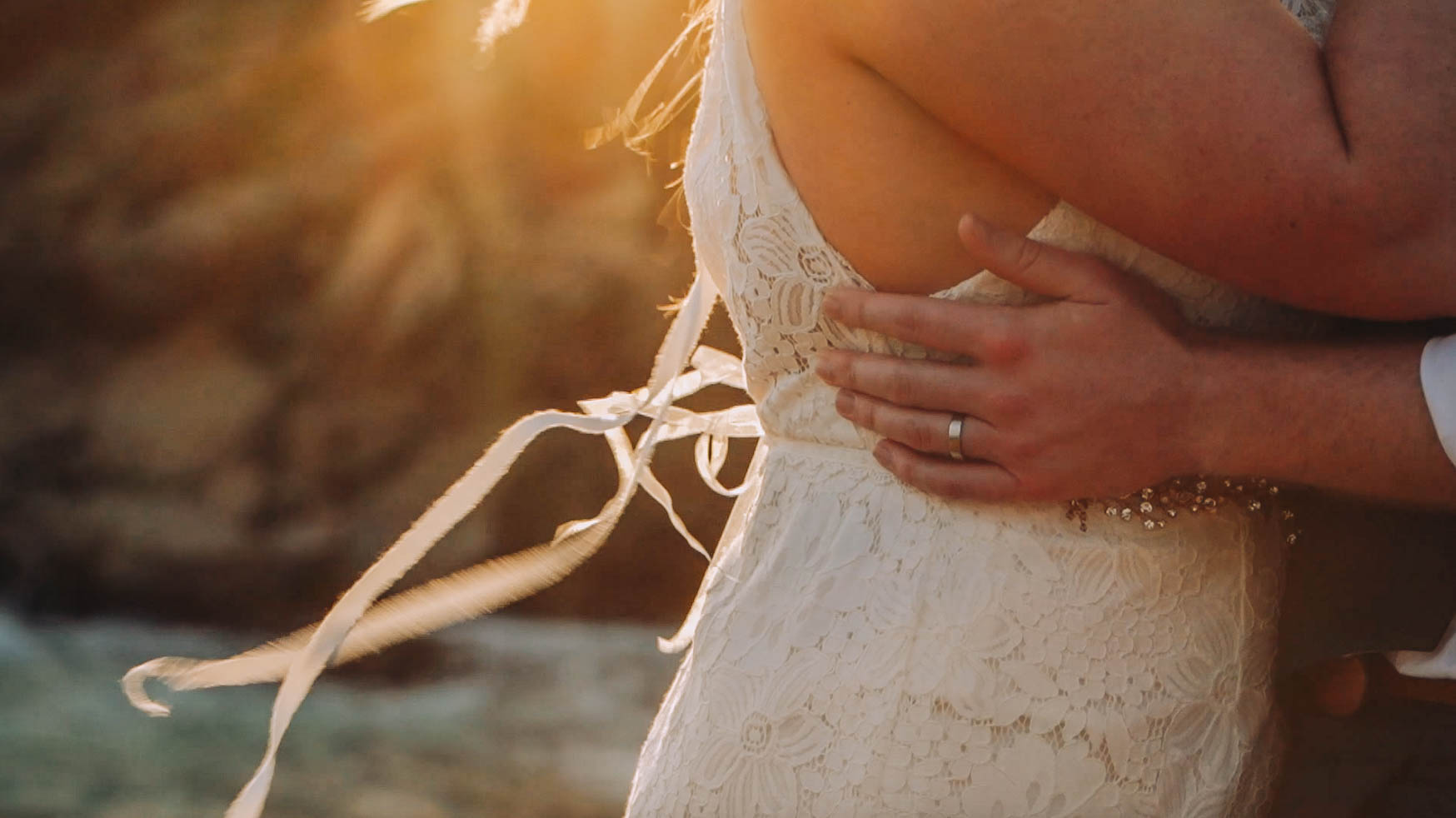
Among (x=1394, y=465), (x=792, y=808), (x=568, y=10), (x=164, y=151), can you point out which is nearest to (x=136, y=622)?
(x=164, y=151)

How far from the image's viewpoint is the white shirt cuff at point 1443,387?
789 millimetres

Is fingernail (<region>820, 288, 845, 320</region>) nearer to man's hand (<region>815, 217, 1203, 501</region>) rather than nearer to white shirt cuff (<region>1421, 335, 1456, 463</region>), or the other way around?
man's hand (<region>815, 217, 1203, 501</region>)

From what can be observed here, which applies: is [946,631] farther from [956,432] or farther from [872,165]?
[872,165]

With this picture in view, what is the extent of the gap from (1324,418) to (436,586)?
2.25 feet

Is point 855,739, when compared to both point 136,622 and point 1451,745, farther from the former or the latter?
point 136,622

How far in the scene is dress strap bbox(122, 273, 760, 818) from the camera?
3.41ft

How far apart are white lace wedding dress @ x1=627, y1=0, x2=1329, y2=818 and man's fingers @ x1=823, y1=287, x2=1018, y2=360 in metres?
0.03

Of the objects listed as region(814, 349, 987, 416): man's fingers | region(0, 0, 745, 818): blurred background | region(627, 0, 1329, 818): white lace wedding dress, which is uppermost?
region(0, 0, 745, 818): blurred background

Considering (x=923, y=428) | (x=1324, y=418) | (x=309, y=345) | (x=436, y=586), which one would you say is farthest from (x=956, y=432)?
(x=309, y=345)

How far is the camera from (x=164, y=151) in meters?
4.86

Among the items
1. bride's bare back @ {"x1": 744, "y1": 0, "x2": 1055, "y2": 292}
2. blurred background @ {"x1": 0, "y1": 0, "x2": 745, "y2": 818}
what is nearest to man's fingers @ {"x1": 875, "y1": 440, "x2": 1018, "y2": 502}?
bride's bare back @ {"x1": 744, "y1": 0, "x2": 1055, "y2": 292}

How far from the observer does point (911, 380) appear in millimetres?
918

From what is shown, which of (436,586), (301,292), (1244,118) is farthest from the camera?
(301,292)

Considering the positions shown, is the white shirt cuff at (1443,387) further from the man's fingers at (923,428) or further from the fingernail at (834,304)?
the fingernail at (834,304)
